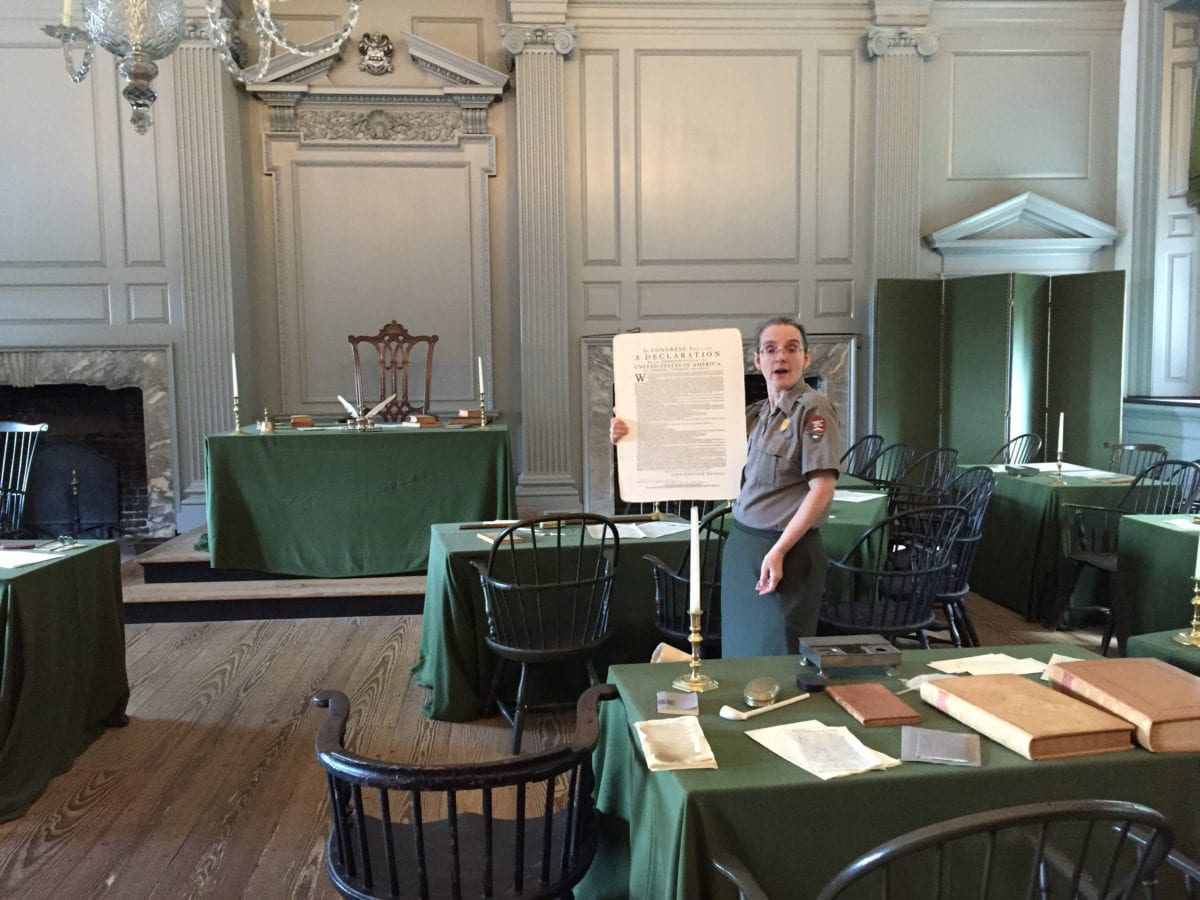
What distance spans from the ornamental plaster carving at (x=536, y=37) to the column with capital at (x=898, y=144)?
2413 mm

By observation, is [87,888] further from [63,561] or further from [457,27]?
[457,27]

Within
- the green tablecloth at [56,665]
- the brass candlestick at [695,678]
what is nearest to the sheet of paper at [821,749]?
the brass candlestick at [695,678]

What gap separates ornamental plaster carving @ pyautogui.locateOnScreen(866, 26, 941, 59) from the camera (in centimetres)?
721

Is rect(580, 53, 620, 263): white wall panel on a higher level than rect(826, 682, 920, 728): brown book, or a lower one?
higher

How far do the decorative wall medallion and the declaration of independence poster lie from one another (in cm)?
625

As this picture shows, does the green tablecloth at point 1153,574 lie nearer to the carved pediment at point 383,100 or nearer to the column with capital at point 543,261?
the column with capital at point 543,261

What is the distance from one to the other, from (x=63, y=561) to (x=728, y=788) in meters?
2.84

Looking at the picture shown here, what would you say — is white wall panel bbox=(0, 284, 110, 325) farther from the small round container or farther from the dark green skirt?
the small round container

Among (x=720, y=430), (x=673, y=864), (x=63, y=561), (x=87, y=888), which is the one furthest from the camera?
(x=63, y=561)

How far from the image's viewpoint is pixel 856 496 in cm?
465

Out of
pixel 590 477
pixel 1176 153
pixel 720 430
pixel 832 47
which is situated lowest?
pixel 590 477

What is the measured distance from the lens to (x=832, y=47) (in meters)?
7.34

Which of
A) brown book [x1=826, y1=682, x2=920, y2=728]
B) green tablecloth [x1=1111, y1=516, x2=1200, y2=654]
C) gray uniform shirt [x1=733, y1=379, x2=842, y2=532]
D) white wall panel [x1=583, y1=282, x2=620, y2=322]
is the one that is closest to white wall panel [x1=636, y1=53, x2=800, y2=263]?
white wall panel [x1=583, y1=282, x2=620, y2=322]

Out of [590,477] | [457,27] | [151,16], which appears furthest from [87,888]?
[457,27]
